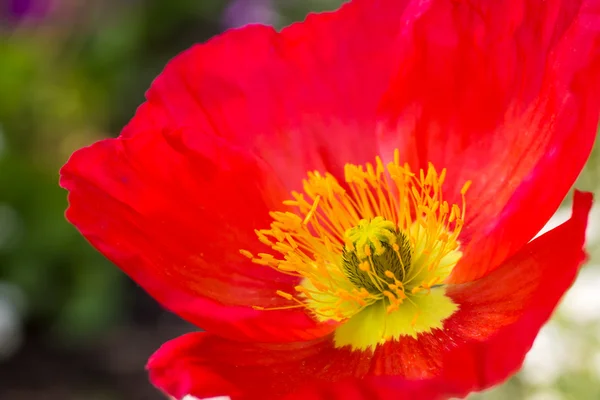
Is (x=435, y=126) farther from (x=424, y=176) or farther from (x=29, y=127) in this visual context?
(x=29, y=127)

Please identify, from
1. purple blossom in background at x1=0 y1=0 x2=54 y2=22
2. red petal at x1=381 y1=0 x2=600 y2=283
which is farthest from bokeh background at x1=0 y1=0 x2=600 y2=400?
red petal at x1=381 y1=0 x2=600 y2=283

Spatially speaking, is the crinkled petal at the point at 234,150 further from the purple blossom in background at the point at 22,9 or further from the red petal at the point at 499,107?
the purple blossom in background at the point at 22,9

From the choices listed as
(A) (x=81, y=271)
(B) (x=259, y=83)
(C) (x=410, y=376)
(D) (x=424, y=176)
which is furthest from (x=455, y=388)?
(A) (x=81, y=271)

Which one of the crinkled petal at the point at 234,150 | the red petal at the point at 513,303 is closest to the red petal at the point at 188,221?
the crinkled petal at the point at 234,150

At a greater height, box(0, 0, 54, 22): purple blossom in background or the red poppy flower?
box(0, 0, 54, 22): purple blossom in background

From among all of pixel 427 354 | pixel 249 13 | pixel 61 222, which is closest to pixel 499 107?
pixel 427 354

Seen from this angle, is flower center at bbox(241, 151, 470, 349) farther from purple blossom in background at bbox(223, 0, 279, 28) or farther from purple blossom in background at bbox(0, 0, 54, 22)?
purple blossom in background at bbox(0, 0, 54, 22)

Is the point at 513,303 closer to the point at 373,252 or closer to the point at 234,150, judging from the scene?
the point at 373,252
